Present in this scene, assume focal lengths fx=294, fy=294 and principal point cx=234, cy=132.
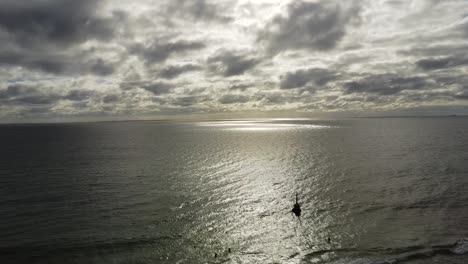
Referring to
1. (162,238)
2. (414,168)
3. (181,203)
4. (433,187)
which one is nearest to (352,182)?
(433,187)

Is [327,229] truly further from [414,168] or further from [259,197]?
[414,168]

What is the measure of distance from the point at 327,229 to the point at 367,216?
8.71 m

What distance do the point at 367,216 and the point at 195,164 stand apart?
54.5 meters

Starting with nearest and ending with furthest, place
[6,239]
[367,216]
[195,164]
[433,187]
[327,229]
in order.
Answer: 1. [6,239]
2. [327,229]
3. [367,216]
4. [433,187]
5. [195,164]

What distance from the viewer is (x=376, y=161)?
9056 cm

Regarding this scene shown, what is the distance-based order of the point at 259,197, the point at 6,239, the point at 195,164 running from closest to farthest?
the point at 6,239 → the point at 259,197 → the point at 195,164

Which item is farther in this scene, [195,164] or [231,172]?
[195,164]

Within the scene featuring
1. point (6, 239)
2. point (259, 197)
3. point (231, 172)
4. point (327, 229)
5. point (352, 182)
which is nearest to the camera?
point (6, 239)

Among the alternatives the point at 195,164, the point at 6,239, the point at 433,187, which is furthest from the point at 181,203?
the point at 433,187

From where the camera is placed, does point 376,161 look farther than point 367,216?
Yes

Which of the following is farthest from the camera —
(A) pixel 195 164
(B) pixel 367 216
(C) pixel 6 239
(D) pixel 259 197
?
(A) pixel 195 164

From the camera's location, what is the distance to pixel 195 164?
293 feet

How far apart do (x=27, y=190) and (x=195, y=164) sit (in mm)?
42605

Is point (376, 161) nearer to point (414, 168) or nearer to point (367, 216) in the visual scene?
point (414, 168)
